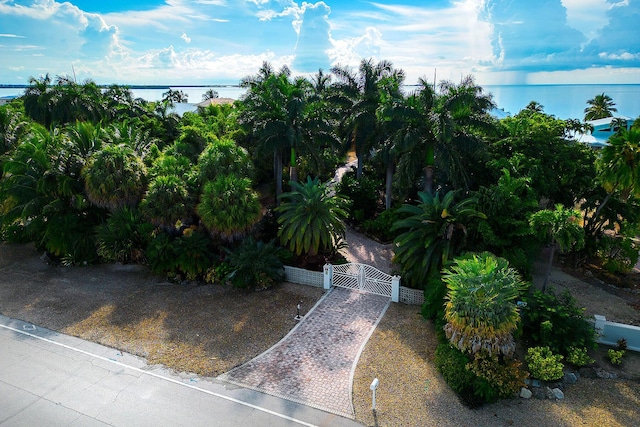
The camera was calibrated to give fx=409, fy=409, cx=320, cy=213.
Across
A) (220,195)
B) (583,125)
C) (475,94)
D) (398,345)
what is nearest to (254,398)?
(398,345)

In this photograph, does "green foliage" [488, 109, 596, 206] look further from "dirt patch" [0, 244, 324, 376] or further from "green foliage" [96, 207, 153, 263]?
"green foliage" [96, 207, 153, 263]

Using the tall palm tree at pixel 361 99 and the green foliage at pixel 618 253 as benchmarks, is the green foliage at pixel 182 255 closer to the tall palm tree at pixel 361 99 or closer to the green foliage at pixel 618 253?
the tall palm tree at pixel 361 99

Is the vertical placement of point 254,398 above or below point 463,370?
below

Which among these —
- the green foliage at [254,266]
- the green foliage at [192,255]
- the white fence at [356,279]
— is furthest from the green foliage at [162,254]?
the white fence at [356,279]

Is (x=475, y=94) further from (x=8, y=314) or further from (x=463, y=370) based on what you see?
(x=8, y=314)

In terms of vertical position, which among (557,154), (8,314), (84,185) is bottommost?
(8,314)

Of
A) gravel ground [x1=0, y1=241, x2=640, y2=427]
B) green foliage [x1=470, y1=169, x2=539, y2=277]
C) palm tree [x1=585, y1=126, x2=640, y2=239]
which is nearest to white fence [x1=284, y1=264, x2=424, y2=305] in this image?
gravel ground [x1=0, y1=241, x2=640, y2=427]
